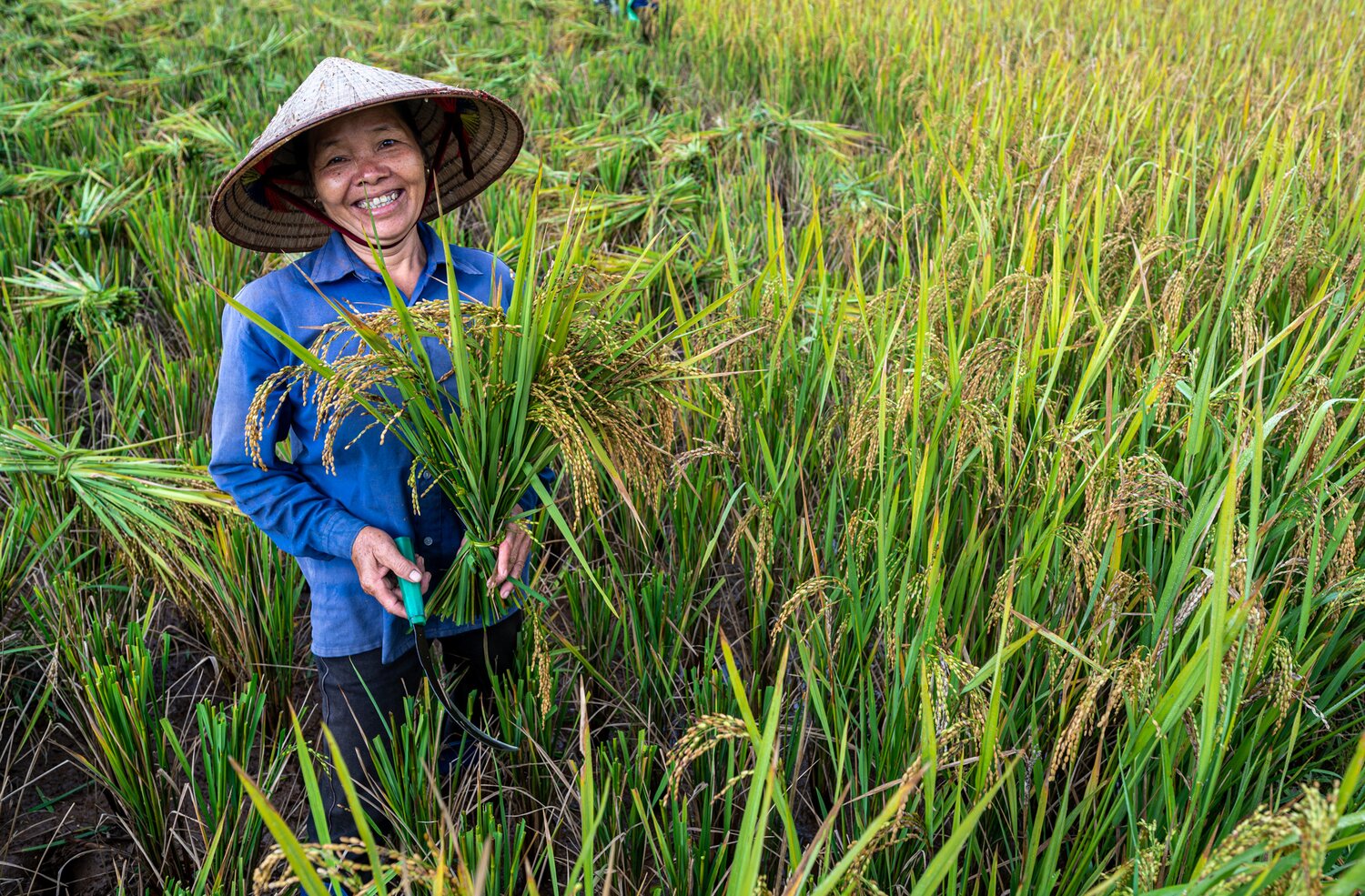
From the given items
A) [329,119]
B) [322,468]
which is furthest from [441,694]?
[329,119]

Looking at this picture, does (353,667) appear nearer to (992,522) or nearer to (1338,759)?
(992,522)

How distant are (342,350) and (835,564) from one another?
0.92 metres

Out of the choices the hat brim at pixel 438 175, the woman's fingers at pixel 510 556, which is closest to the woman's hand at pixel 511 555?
the woman's fingers at pixel 510 556

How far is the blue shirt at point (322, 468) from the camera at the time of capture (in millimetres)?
1395

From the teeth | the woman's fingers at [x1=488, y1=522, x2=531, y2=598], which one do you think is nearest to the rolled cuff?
the woman's fingers at [x1=488, y1=522, x2=531, y2=598]

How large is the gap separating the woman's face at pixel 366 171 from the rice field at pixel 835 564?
292mm

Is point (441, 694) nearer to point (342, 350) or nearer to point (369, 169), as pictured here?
point (342, 350)

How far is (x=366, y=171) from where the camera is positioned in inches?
57.3

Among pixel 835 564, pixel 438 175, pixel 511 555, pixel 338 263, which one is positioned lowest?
pixel 835 564

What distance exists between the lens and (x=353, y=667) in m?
1.53

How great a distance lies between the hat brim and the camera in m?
1.45

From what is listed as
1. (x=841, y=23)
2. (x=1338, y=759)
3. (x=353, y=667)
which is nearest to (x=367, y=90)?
(x=353, y=667)

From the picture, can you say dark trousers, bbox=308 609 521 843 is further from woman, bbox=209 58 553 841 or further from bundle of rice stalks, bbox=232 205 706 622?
bundle of rice stalks, bbox=232 205 706 622

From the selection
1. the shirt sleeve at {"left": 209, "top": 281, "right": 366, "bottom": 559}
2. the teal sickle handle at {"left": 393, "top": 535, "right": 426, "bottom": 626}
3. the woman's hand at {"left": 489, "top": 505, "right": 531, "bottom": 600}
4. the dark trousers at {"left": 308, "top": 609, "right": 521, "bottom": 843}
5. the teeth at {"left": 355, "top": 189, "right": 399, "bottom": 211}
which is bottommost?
the dark trousers at {"left": 308, "top": 609, "right": 521, "bottom": 843}
